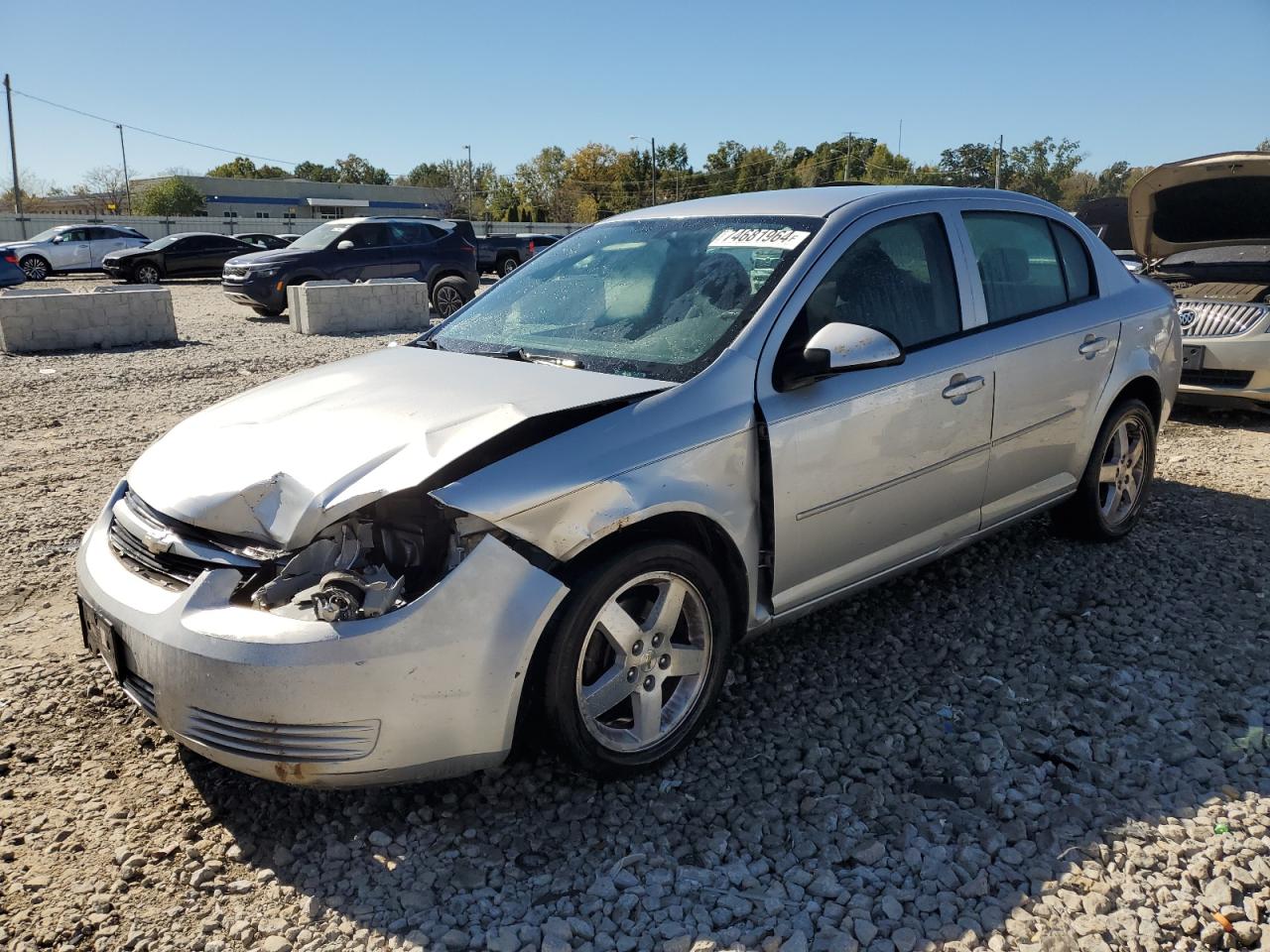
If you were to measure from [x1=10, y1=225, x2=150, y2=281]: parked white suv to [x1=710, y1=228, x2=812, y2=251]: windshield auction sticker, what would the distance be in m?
30.3

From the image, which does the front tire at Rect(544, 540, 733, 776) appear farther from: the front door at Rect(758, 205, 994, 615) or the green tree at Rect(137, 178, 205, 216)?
the green tree at Rect(137, 178, 205, 216)

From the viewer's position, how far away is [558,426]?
9.20 feet

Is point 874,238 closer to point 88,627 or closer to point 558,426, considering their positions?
point 558,426

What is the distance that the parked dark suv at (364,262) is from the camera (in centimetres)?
1656

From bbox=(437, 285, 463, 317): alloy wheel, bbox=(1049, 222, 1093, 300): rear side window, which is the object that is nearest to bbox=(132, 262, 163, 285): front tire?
bbox=(437, 285, 463, 317): alloy wheel

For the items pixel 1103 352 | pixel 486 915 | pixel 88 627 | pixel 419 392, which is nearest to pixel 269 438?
pixel 419 392

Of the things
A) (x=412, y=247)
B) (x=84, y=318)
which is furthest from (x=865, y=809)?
(x=412, y=247)

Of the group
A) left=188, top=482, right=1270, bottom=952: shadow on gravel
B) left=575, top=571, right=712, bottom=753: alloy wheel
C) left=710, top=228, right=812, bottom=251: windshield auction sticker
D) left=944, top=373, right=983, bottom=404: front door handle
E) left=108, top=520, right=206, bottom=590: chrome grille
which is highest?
left=710, top=228, right=812, bottom=251: windshield auction sticker

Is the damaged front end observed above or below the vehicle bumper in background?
above

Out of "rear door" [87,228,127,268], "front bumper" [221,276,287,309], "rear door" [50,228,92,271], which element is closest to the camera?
"front bumper" [221,276,287,309]

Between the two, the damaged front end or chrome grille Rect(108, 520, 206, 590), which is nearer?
the damaged front end

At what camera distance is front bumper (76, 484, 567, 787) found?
241cm

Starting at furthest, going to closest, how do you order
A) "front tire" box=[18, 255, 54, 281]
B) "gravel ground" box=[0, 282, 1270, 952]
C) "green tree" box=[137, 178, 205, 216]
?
"green tree" box=[137, 178, 205, 216] < "front tire" box=[18, 255, 54, 281] < "gravel ground" box=[0, 282, 1270, 952]

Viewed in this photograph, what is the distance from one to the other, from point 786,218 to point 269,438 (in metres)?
2.00
